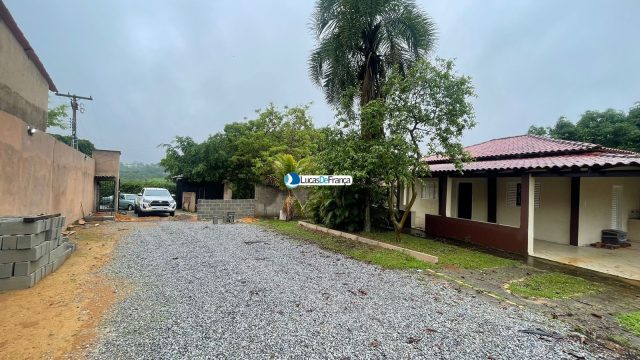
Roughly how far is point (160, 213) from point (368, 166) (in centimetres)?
1357

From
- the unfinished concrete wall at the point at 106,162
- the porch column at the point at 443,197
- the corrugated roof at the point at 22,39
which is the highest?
the corrugated roof at the point at 22,39

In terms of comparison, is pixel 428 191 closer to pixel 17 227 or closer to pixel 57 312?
pixel 57 312

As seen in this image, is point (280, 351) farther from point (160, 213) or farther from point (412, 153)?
point (160, 213)

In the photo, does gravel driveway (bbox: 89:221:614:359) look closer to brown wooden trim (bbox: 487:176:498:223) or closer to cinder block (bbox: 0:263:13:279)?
cinder block (bbox: 0:263:13:279)

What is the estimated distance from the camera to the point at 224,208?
16.5m

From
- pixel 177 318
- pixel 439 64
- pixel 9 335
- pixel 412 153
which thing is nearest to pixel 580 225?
pixel 412 153

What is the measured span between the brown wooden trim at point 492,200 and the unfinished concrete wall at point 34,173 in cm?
1407

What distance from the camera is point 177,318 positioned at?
4.06 metres

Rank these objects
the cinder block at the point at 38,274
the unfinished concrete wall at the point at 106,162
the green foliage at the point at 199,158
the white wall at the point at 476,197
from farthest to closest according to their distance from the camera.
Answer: the green foliage at the point at 199,158 < the unfinished concrete wall at the point at 106,162 < the white wall at the point at 476,197 < the cinder block at the point at 38,274

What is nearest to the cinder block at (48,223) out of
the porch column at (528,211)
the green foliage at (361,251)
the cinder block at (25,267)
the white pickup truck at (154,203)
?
the cinder block at (25,267)

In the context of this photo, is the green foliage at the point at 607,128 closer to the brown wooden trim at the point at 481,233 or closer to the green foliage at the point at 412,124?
the brown wooden trim at the point at 481,233

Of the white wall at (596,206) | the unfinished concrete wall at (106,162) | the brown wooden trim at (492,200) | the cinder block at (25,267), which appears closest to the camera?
the cinder block at (25,267)

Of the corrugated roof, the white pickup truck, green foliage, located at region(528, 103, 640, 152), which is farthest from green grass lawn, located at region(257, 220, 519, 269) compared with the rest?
green foliage, located at region(528, 103, 640, 152)

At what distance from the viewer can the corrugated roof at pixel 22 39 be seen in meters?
7.83
